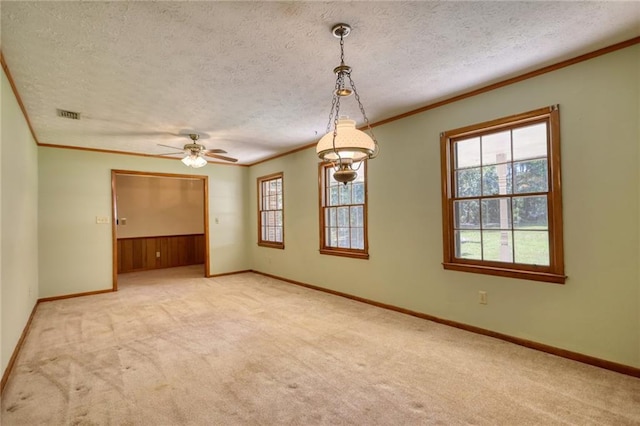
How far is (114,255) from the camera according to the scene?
18.7 feet

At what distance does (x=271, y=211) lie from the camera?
22.7ft

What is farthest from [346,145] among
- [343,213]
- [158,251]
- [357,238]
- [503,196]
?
[158,251]

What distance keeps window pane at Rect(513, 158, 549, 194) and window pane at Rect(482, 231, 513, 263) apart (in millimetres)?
470

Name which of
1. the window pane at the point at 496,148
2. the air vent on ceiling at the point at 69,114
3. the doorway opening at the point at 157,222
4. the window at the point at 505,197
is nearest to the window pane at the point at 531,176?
the window at the point at 505,197

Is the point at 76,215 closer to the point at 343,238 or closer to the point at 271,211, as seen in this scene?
the point at 271,211

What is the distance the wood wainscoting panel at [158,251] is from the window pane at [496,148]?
25.5 feet

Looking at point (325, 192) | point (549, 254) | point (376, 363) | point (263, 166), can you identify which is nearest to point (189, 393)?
point (376, 363)

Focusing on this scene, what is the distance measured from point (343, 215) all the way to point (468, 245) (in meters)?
2.02

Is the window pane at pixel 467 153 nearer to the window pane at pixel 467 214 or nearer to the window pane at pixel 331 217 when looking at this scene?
the window pane at pixel 467 214

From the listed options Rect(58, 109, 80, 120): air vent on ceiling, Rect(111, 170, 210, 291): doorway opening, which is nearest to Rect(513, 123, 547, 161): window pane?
Rect(58, 109, 80, 120): air vent on ceiling

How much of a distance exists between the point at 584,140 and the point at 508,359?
1.95 metres

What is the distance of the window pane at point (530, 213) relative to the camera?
297 cm

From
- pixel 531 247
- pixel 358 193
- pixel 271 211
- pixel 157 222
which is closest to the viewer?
pixel 531 247

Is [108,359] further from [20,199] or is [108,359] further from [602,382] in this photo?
[602,382]
